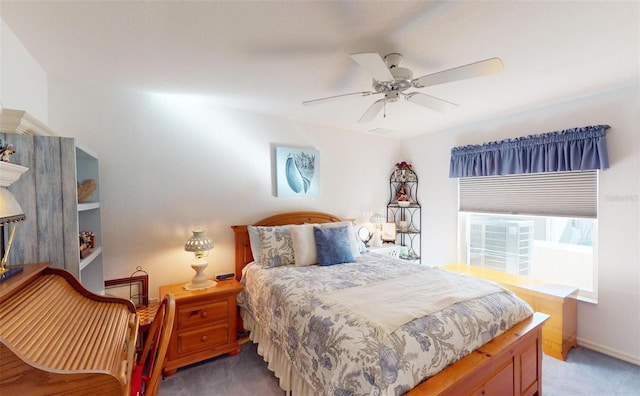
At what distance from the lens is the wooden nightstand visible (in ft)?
7.27

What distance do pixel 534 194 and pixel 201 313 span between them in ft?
11.9

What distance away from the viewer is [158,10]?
A: 140 cm

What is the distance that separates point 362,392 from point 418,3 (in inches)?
75.1

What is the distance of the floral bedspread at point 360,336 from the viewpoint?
1.30 metres

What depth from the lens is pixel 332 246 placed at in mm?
2797

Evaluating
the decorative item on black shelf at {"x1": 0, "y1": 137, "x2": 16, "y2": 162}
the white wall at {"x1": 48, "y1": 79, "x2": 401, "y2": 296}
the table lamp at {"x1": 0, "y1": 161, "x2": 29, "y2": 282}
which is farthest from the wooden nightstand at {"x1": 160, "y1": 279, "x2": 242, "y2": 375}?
the decorative item on black shelf at {"x1": 0, "y1": 137, "x2": 16, "y2": 162}

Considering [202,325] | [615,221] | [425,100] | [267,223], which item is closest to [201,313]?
[202,325]

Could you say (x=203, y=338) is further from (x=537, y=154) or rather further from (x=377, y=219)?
(x=537, y=154)

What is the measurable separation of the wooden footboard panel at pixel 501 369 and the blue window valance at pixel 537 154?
1.62m

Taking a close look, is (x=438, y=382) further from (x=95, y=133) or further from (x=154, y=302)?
(x=95, y=133)

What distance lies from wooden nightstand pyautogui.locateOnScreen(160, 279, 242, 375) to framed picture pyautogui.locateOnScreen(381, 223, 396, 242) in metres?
2.35

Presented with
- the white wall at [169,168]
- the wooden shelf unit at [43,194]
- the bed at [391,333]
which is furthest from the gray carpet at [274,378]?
the wooden shelf unit at [43,194]

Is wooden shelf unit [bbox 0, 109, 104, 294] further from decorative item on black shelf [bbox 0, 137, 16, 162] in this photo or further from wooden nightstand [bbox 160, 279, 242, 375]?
wooden nightstand [bbox 160, 279, 242, 375]

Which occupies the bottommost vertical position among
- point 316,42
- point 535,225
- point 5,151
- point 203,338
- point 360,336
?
point 203,338
